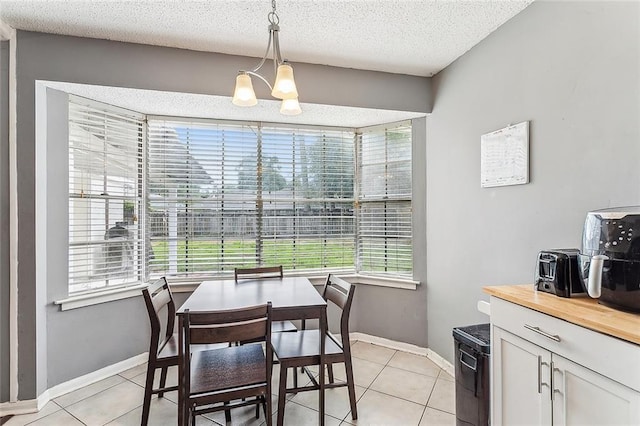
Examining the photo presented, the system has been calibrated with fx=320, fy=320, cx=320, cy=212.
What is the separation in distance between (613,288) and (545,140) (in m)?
0.98

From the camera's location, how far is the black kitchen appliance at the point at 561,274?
1.40 meters

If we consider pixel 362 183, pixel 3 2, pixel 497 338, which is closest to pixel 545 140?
pixel 497 338

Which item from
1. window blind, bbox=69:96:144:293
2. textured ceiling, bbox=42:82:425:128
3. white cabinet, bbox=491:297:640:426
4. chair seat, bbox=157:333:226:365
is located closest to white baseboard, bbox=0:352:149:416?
window blind, bbox=69:96:144:293

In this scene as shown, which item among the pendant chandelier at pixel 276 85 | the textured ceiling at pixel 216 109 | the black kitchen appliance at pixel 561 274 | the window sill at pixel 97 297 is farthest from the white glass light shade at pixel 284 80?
the window sill at pixel 97 297

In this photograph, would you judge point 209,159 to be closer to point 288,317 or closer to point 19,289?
point 19,289

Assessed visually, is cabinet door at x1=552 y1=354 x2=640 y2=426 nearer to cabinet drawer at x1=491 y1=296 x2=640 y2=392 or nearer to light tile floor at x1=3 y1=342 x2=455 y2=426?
cabinet drawer at x1=491 y1=296 x2=640 y2=392

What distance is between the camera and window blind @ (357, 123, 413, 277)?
314 centimetres

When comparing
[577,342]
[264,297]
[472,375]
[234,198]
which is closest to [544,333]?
[577,342]

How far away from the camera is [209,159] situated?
312 centimetres

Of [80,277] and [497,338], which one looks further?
[80,277]

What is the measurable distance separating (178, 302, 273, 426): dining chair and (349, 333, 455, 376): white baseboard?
5.38 ft

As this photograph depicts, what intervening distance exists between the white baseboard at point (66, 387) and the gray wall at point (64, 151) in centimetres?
4

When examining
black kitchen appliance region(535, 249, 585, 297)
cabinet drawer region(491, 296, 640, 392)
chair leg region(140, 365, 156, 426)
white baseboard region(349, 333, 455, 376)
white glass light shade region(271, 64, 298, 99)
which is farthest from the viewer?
white baseboard region(349, 333, 455, 376)

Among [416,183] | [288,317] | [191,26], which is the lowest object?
[288,317]
